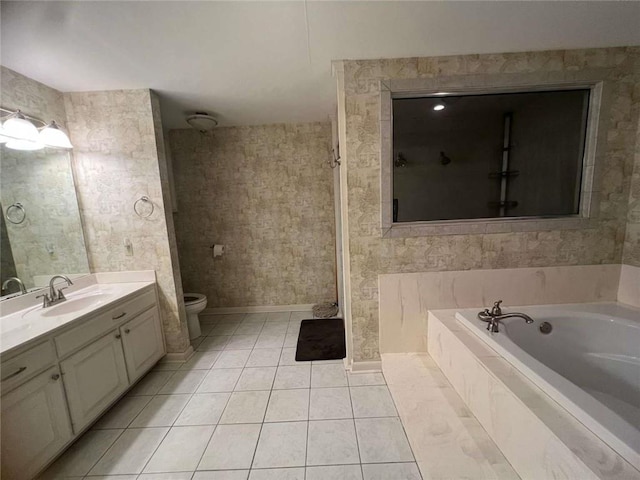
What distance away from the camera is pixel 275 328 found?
2.74 meters

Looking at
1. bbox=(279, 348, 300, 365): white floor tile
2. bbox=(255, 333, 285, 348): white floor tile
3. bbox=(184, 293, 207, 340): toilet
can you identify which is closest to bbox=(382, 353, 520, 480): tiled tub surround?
bbox=(279, 348, 300, 365): white floor tile

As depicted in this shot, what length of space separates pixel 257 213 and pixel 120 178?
1.37 metres

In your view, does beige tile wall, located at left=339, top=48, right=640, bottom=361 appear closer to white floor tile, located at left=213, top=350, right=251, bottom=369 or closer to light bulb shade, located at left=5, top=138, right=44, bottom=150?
white floor tile, located at left=213, top=350, right=251, bottom=369

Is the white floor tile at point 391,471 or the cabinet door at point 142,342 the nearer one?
the white floor tile at point 391,471

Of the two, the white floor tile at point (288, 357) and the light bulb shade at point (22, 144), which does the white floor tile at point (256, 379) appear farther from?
the light bulb shade at point (22, 144)

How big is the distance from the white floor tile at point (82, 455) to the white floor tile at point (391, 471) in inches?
59.4

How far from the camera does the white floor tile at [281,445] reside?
1.27 m

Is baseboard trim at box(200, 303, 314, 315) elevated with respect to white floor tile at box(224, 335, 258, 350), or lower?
elevated

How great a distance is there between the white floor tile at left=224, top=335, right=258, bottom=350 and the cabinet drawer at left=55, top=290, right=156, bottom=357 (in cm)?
84

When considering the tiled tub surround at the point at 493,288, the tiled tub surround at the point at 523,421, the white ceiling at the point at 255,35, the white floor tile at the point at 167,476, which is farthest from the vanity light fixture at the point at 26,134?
the tiled tub surround at the point at 523,421

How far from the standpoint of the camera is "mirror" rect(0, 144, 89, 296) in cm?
153

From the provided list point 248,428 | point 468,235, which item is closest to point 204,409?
point 248,428

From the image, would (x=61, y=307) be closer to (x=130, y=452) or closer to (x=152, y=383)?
(x=152, y=383)

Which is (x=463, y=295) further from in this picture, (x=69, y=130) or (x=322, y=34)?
(x=69, y=130)
